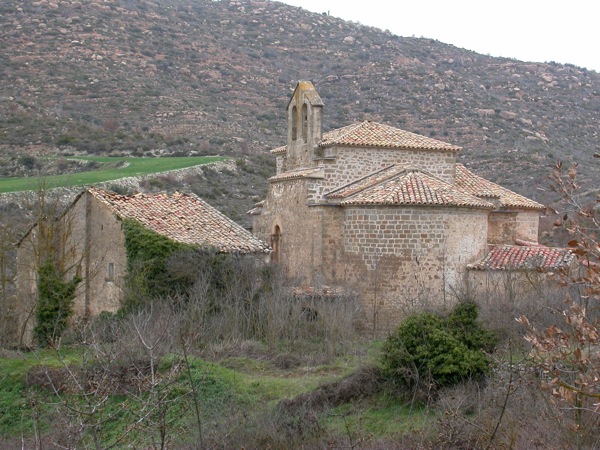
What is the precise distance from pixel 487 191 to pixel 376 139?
384 centimetres

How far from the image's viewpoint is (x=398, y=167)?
21.8 m

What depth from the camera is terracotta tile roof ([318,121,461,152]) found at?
21.5 m

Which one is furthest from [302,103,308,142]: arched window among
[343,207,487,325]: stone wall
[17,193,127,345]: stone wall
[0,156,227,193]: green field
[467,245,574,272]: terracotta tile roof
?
[0,156,227,193]: green field

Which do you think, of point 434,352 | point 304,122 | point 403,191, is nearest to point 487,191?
point 403,191

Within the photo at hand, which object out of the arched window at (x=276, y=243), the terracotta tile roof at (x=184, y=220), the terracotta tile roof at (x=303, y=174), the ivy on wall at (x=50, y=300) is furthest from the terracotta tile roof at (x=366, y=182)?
the ivy on wall at (x=50, y=300)

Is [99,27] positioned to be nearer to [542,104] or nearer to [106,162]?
[106,162]

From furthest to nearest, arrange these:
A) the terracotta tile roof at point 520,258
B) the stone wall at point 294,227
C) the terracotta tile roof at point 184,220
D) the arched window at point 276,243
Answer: the arched window at point 276,243
the stone wall at point 294,227
the terracotta tile roof at point 184,220
the terracotta tile roof at point 520,258

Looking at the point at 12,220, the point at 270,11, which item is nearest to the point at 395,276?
the point at 12,220

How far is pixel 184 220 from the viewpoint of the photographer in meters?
21.2

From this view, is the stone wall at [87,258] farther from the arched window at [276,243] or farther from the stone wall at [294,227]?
the arched window at [276,243]

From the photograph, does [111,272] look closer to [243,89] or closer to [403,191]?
[403,191]

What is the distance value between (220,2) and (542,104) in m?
32.5

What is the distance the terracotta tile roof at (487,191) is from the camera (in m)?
23.4

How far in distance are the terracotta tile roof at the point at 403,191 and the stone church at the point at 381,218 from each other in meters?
0.03
